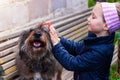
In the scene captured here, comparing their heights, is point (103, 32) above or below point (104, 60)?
above

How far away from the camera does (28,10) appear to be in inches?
237

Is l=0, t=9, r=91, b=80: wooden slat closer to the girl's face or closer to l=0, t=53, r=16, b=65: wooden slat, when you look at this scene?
l=0, t=53, r=16, b=65: wooden slat

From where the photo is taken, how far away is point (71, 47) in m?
4.01

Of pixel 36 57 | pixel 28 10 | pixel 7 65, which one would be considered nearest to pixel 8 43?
pixel 7 65

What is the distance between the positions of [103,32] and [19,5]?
7.96ft

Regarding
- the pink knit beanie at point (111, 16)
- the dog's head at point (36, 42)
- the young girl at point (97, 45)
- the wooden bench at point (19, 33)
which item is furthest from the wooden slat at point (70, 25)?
the pink knit beanie at point (111, 16)

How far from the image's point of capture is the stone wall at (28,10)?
5449 mm

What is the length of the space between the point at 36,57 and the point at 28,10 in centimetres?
149

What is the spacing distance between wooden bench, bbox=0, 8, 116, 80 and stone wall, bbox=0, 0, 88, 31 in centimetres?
11

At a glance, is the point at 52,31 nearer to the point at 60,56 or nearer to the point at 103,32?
the point at 60,56

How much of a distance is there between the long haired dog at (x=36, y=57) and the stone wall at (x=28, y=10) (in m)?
0.89

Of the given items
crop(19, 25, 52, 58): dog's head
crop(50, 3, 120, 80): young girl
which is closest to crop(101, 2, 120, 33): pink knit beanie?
crop(50, 3, 120, 80): young girl

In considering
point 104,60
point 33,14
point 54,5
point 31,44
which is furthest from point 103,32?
point 54,5

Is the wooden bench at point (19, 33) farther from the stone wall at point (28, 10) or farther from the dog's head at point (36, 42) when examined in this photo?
the dog's head at point (36, 42)
